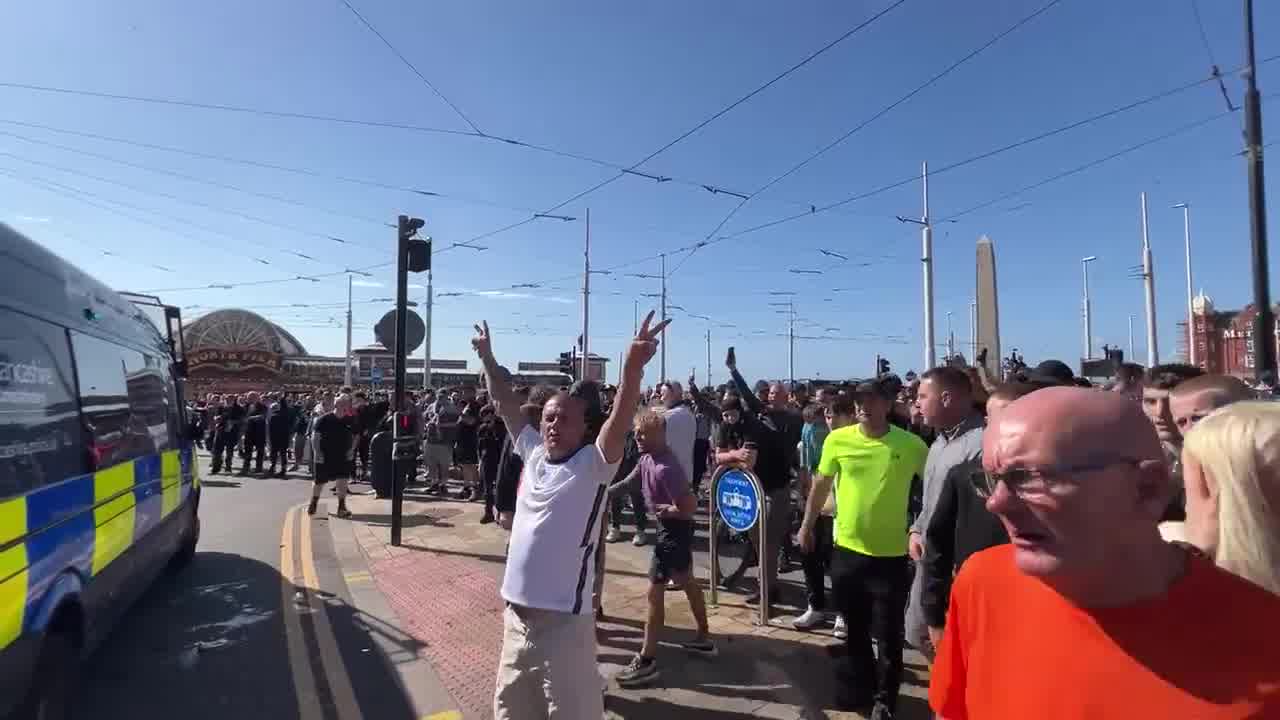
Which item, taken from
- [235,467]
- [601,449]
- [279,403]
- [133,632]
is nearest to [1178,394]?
[601,449]

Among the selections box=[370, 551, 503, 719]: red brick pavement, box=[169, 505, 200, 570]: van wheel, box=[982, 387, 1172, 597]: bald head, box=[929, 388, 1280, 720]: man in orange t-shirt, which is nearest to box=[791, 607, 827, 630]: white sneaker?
box=[370, 551, 503, 719]: red brick pavement

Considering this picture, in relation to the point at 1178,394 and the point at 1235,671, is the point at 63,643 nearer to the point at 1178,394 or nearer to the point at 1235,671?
the point at 1235,671

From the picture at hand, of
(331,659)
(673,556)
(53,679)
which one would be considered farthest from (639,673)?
(53,679)

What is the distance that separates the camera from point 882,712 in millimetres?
3609

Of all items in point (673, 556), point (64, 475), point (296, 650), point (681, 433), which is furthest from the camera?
point (681, 433)

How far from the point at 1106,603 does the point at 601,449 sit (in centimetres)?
207

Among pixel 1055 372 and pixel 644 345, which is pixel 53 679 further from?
pixel 1055 372

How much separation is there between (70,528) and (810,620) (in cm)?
464

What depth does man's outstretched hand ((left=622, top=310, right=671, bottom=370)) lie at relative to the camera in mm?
2953

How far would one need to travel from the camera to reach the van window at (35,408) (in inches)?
111

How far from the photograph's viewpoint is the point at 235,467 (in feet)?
54.6

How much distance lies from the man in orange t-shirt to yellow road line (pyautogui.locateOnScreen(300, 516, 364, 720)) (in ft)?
12.5

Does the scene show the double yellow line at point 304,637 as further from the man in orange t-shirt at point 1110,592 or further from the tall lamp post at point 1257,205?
the tall lamp post at point 1257,205

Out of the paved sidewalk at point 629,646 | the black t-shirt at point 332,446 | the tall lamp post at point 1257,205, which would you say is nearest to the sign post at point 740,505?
the paved sidewalk at point 629,646
